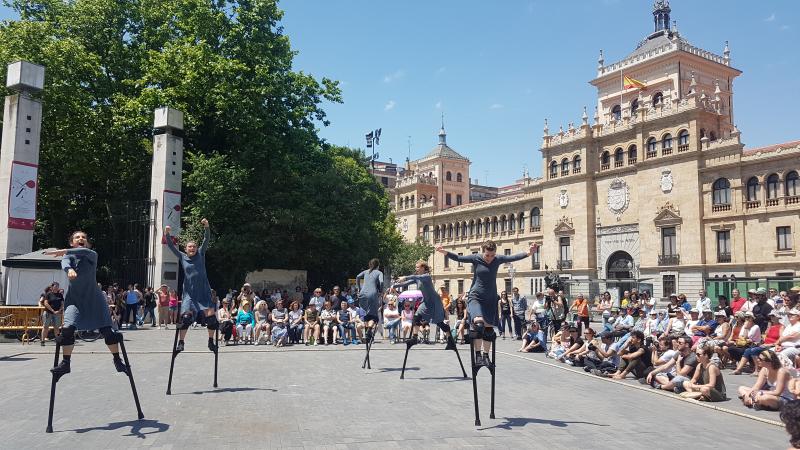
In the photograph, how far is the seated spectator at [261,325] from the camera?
1962cm

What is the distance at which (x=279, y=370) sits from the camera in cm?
1304

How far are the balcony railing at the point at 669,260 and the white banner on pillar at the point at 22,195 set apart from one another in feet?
150

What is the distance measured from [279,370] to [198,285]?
12.5ft

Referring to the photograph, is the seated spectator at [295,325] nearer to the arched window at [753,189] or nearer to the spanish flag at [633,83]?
the arched window at [753,189]

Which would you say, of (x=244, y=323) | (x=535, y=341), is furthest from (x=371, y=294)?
(x=244, y=323)

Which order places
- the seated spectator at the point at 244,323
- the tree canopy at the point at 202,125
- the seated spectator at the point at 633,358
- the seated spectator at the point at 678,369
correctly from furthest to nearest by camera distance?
1. the tree canopy at the point at 202,125
2. the seated spectator at the point at 244,323
3. the seated spectator at the point at 633,358
4. the seated spectator at the point at 678,369

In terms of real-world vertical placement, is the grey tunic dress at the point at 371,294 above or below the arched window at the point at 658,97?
below

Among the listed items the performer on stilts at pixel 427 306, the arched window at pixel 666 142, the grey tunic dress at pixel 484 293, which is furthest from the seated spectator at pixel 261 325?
the arched window at pixel 666 142

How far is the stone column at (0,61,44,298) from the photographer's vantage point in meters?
21.9

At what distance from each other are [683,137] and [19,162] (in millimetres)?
47392

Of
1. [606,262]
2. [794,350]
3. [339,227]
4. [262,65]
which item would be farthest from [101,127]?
[606,262]

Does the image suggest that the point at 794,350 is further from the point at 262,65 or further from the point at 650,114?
the point at 650,114

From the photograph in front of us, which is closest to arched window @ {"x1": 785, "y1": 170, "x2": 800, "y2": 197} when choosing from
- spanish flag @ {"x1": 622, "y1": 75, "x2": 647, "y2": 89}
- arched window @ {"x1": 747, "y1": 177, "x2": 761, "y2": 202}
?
arched window @ {"x1": 747, "y1": 177, "x2": 761, "y2": 202}

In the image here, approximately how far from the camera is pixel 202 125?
31.1 meters
